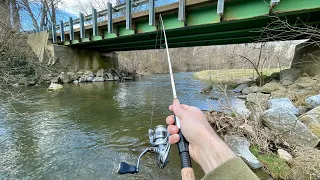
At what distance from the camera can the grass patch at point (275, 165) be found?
7.05 ft

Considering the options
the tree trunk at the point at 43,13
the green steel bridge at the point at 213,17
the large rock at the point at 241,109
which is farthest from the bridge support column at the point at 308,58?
the tree trunk at the point at 43,13

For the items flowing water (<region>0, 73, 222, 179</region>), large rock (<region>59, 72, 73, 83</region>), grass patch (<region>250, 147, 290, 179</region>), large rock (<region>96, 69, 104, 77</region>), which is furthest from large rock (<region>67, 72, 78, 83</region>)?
grass patch (<region>250, 147, 290, 179</region>)

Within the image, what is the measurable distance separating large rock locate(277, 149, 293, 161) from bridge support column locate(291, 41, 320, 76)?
4.33m

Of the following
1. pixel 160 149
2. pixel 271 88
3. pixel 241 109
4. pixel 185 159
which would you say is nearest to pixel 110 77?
pixel 271 88

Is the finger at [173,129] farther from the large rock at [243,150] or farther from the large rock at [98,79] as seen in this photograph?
the large rock at [98,79]

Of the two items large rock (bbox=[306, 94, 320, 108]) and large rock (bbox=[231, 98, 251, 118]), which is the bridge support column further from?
large rock (bbox=[306, 94, 320, 108])

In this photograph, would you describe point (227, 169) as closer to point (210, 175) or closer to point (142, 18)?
point (210, 175)

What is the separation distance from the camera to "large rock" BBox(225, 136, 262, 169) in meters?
2.26

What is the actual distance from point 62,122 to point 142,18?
5.15m

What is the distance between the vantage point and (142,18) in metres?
7.78

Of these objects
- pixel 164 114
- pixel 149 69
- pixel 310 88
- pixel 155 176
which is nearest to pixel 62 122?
pixel 164 114

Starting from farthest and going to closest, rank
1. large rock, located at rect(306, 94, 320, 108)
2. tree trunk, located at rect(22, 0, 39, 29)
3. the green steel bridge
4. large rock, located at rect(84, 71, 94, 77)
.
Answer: tree trunk, located at rect(22, 0, 39, 29), large rock, located at rect(84, 71, 94, 77), the green steel bridge, large rock, located at rect(306, 94, 320, 108)

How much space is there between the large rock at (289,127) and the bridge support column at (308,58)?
386cm

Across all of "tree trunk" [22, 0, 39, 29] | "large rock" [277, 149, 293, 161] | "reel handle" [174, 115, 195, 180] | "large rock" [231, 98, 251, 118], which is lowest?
"large rock" [277, 149, 293, 161]
